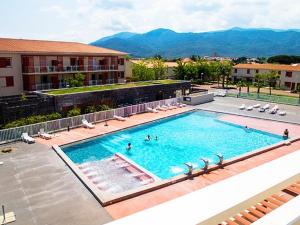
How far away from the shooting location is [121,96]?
1384 inches

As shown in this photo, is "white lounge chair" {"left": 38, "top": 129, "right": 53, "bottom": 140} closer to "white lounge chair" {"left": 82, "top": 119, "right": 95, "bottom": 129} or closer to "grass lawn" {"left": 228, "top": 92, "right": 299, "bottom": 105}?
"white lounge chair" {"left": 82, "top": 119, "right": 95, "bottom": 129}

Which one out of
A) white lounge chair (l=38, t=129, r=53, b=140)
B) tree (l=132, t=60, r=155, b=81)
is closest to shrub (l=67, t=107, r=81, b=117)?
white lounge chair (l=38, t=129, r=53, b=140)

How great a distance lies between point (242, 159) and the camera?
19.4 metres

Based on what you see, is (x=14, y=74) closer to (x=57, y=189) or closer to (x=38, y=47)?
(x=38, y=47)

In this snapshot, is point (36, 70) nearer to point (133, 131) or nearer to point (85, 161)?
point (133, 131)

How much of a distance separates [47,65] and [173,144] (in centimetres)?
2141

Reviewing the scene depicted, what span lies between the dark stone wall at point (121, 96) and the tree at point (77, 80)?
674 cm

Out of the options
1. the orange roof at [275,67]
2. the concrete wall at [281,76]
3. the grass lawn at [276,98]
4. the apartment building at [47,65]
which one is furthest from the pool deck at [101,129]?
the orange roof at [275,67]

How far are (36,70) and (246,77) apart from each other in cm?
5166

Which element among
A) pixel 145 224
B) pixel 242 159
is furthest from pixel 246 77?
pixel 145 224

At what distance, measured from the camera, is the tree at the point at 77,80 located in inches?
1484

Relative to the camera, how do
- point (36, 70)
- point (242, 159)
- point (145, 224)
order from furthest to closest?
point (36, 70), point (242, 159), point (145, 224)

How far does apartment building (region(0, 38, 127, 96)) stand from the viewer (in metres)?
34.0

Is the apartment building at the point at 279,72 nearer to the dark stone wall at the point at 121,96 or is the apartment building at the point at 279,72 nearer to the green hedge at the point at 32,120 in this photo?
the dark stone wall at the point at 121,96
